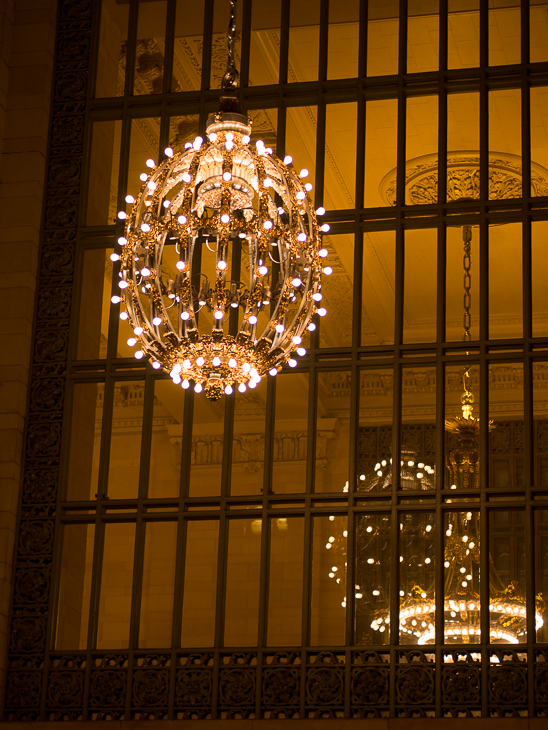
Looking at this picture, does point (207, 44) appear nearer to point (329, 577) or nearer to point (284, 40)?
point (284, 40)

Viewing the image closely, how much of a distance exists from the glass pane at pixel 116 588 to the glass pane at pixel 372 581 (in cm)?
295

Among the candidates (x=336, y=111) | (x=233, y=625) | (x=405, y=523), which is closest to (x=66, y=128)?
(x=336, y=111)

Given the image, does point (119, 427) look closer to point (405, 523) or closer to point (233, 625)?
point (233, 625)

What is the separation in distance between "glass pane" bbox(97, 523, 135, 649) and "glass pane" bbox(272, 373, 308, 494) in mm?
2035

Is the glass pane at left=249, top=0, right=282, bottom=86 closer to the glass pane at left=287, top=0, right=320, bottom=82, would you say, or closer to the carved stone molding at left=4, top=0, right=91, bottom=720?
the glass pane at left=287, top=0, right=320, bottom=82

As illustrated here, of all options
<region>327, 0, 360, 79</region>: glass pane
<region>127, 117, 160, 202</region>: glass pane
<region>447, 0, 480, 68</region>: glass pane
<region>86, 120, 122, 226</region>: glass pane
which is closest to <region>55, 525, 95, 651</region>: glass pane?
<region>86, 120, 122, 226</region>: glass pane

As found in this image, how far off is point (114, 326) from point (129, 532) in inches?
335

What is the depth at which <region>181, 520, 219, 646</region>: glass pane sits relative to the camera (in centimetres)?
1553

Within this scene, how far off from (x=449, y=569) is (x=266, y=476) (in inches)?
172

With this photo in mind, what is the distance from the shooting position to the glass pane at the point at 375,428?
14.9 m

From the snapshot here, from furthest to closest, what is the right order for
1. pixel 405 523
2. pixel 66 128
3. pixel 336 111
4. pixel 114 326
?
pixel 405 523, pixel 336 111, pixel 66 128, pixel 114 326

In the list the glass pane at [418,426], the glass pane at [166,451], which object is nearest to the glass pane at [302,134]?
the glass pane at [418,426]

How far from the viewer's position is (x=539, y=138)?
10539mm

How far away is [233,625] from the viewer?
50.1 ft
